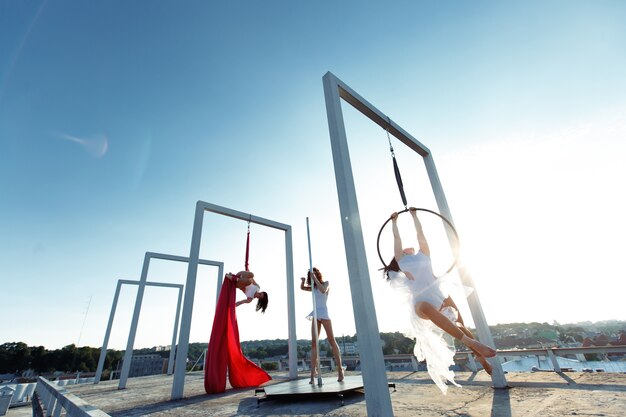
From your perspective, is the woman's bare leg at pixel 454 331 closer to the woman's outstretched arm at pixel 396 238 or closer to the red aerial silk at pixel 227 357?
the woman's outstretched arm at pixel 396 238

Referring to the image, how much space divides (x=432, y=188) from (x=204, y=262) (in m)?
7.75

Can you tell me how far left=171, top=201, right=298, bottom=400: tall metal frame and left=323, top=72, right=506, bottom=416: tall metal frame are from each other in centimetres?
381

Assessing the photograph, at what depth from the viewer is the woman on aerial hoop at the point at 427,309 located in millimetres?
3152

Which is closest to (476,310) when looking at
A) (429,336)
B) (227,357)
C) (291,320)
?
(429,336)

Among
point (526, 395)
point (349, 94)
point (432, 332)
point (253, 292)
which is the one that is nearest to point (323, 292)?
point (253, 292)

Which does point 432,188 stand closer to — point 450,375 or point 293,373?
point 450,375

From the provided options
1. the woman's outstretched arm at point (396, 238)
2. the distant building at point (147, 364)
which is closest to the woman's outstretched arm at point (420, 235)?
the woman's outstretched arm at point (396, 238)

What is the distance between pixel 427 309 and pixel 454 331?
0.33 m

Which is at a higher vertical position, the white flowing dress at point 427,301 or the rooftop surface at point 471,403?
the white flowing dress at point 427,301

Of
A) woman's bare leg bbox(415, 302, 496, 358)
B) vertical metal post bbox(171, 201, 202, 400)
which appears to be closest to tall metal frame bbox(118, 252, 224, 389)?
vertical metal post bbox(171, 201, 202, 400)

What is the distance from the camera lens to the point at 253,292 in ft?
21.0

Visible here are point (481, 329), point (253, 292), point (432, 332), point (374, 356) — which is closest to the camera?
point (374, 356)

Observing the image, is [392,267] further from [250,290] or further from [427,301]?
[250,290]

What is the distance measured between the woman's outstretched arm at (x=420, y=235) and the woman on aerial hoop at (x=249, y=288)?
12.4 ft
